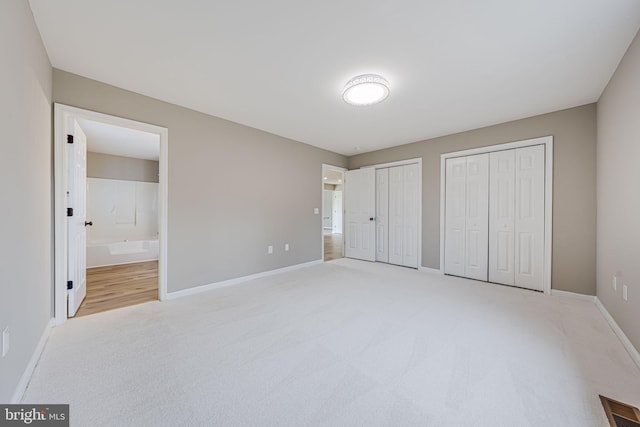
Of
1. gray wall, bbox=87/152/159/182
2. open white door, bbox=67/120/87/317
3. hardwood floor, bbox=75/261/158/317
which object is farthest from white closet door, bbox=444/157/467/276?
gray wall, bbox=87/152/159/182

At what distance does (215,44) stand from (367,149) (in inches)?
146

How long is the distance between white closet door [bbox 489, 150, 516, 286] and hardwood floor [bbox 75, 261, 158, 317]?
4717mm

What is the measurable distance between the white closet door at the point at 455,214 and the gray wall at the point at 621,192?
151 centimetres

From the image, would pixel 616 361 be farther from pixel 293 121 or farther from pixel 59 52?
pixel 59 52

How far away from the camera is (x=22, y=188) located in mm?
1568

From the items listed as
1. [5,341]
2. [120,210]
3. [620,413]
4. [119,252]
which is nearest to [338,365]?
[620,413]

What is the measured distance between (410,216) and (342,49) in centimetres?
340

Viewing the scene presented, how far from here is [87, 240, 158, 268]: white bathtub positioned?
15.0ft

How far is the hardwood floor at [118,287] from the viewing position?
2820 millimetres

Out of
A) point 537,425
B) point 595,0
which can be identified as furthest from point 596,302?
point 595,0

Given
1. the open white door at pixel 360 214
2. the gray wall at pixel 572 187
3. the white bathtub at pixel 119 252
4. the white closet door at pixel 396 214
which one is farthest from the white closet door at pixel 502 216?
the white bathtub at pixel 119 252

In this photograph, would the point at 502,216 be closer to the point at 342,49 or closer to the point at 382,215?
the point at 382,215

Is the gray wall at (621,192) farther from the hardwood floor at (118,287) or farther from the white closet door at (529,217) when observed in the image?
the hardwood floor at (118,287)

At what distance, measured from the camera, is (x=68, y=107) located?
238cm
